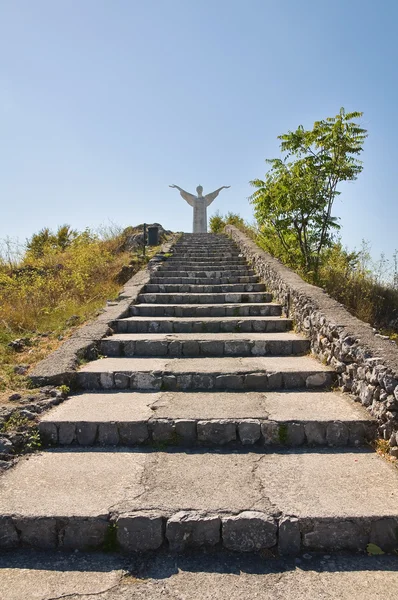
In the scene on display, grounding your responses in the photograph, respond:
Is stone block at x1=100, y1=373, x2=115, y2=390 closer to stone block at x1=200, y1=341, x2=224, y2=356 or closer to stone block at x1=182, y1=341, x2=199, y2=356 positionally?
stone block at x1=182, y1=341, x2=199, y2=356

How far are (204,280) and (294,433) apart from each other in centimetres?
533

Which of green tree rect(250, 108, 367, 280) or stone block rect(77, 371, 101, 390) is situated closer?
stone block rect(77, 371, 101, 390)

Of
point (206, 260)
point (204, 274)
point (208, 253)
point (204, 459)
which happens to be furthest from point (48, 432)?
point (208, 253)

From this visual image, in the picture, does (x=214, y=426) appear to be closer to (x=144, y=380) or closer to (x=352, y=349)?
(x=144, y=380)

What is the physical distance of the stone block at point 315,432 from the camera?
125 inches

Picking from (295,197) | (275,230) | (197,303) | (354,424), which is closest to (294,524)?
(354,424)

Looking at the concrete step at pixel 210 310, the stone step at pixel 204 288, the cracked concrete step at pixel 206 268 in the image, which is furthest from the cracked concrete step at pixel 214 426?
the cracked concrete step at pixel 206 268

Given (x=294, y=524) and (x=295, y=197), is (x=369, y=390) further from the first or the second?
(x=295, y=197)

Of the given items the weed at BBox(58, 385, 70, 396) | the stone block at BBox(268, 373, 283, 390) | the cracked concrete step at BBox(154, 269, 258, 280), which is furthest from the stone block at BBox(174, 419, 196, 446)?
the cracked concrete step at BBox(154, 269, 258, 280)

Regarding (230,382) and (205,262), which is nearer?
(230,382)

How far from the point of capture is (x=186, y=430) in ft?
10.6

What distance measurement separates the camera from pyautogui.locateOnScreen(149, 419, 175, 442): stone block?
324cm

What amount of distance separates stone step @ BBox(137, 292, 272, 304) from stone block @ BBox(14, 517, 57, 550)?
16.3 feet

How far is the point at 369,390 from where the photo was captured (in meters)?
3.36
